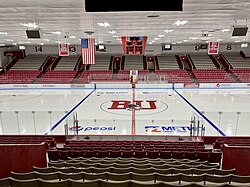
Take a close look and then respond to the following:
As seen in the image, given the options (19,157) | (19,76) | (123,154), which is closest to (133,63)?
(19,76)

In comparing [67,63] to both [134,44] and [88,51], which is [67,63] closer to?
[134,44]

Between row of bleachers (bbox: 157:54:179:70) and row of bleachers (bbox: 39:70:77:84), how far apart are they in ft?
41.8

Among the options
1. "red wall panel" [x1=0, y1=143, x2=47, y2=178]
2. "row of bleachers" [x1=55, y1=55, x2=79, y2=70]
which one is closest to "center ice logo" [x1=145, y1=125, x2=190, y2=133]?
"red wall panel" [x1=0, y1=143, x2=47, y2=178]

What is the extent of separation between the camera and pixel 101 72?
1190 inches

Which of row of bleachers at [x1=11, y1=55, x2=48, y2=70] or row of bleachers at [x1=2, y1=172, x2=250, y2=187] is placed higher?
row of bleachers at [x1=2, y1=172, x2=250, y2=187]

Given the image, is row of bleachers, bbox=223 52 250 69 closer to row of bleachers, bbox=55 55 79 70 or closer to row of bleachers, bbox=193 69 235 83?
row of bleachers, bbox=193 69 235 83

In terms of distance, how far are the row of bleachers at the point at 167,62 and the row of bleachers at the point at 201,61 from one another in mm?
2990

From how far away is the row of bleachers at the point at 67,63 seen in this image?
3231 cm

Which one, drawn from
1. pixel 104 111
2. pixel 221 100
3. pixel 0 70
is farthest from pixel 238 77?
pixel 0 70

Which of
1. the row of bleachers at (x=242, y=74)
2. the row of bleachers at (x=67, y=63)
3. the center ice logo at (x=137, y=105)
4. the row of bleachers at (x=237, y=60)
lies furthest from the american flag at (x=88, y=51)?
the row of bleachers at (x=237, y=60)

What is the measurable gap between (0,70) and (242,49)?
3720cm

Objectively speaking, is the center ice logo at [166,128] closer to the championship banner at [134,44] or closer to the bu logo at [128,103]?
the bu logo at [128,103]

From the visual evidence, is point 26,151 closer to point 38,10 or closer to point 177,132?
point 38,10

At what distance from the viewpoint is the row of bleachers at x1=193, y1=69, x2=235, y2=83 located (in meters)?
25.9
